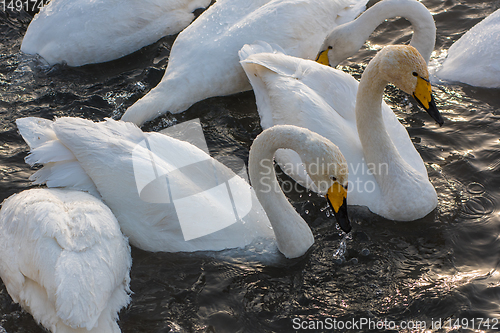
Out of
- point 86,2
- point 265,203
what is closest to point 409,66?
point 265,203

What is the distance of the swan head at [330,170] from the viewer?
4172mm

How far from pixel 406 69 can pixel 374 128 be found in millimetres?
651

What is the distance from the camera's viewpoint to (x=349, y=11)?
7.68m

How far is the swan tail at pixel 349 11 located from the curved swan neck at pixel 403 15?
2.09 feet

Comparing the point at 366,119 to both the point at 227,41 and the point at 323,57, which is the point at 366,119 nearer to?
the point at 323,57

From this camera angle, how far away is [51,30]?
7332mm

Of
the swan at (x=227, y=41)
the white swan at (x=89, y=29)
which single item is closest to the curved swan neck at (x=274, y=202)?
the swan at (x=227, y=41)

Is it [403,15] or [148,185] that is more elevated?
[403,15]

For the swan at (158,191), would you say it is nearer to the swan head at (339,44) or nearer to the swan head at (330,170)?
the swan head at (330,170)

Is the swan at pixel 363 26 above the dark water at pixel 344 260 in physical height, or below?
above

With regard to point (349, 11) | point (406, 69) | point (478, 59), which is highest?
point (406, 69)

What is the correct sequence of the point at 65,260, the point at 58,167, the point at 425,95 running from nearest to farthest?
the point at 65,260 → the point at 58,167 → the point at 425,95

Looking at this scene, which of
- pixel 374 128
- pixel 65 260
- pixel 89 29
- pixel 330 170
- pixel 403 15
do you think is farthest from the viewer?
pixel 89 29

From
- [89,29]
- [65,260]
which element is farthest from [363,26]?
[65,260]
